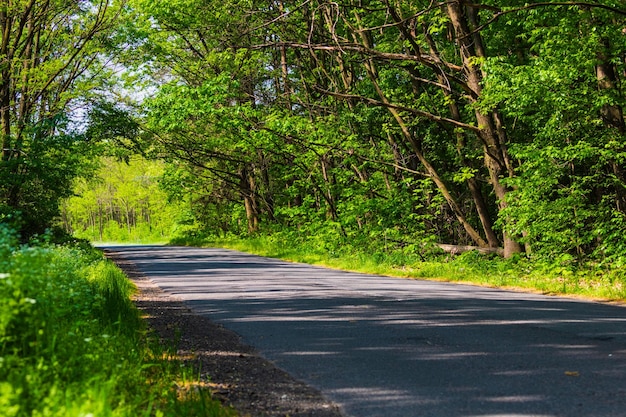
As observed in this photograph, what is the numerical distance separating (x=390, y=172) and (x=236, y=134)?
8.91 metres

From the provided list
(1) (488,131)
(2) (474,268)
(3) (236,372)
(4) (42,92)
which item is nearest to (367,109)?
(1) (488,131)

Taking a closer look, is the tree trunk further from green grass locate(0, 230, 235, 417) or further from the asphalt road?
green grass locate(0, 230, 235, 417)

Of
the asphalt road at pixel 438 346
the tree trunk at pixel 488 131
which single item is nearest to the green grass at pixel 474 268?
the asphalt road at pixel 438 346

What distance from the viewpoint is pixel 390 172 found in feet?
80.7

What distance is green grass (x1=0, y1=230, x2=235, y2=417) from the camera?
3.77m

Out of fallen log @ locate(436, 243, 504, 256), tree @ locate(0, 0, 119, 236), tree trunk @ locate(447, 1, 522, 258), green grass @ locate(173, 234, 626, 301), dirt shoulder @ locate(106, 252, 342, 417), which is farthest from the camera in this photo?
tree @ locate(0, 0, 119, 236)

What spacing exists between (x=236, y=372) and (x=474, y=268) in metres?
11.9

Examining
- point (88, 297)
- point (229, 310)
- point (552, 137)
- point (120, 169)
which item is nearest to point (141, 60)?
point (552, 137)

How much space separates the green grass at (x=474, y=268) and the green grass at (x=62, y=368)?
9053 millimetres

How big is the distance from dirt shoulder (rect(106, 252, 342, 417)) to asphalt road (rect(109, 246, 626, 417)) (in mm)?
178

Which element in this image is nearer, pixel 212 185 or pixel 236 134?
pixel 236 134

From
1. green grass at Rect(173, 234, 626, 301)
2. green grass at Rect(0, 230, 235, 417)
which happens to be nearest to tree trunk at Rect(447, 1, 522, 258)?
green grass at Rect(173, 234, 626, 301)

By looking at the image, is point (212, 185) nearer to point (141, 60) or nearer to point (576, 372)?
point (141, 60)

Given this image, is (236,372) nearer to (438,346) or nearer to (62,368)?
(62,368)
